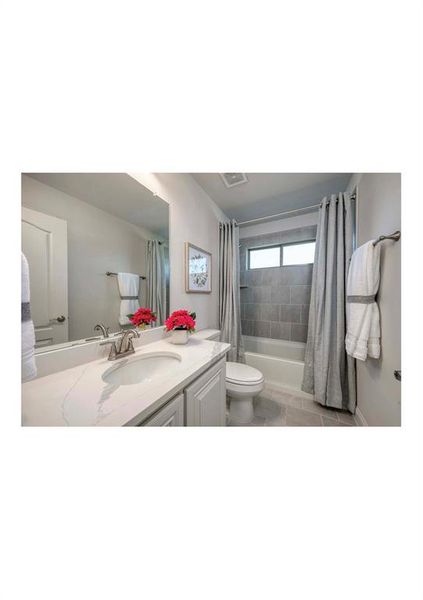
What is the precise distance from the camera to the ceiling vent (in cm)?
137

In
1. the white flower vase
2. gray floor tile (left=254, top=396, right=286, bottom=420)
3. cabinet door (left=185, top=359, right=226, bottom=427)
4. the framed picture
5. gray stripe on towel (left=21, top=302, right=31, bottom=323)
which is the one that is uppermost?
the framed picture

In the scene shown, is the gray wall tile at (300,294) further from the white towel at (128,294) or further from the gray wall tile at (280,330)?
the white towel at (128,294)

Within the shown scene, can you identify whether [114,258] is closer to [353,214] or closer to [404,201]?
[404,201]

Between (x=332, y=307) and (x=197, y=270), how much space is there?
4.08ft

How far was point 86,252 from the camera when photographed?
733 mm

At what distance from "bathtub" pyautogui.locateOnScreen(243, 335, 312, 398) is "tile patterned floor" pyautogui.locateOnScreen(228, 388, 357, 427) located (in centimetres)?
15

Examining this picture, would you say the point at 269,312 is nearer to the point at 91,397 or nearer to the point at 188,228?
the point at 188,228

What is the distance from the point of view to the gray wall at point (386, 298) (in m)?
0.81

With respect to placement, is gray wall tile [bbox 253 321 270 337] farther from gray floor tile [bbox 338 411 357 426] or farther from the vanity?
the vanity

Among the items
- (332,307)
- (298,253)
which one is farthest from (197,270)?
(298,253)

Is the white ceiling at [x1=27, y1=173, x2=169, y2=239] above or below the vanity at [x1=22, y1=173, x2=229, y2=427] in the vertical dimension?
above

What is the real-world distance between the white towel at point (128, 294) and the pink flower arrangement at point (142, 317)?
0.9 inches

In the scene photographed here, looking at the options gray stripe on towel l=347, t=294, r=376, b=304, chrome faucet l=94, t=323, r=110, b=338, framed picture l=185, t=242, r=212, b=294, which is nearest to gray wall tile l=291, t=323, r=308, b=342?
gray stripe on towel l=347, t=294, r=376, b=304
